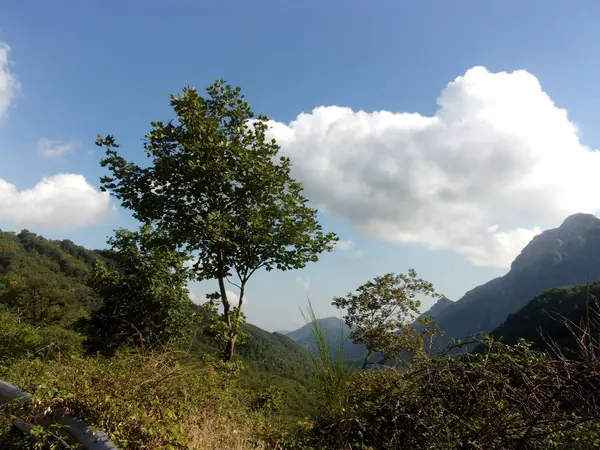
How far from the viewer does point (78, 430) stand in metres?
3.12

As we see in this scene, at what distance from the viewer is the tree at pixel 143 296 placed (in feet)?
51.5

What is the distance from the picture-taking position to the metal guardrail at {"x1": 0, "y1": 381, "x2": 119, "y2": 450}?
2903mm

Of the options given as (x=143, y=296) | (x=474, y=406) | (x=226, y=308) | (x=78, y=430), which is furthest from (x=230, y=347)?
(x=143, y=296)

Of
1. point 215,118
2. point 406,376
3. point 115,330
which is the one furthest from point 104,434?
point 115,330

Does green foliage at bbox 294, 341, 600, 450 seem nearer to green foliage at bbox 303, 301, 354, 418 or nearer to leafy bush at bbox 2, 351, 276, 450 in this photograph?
green foliage at bbox 303, 301, 354, 418

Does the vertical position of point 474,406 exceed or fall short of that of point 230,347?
it falls short

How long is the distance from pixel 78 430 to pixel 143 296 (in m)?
13.6

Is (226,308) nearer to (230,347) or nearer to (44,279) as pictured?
(230,347)

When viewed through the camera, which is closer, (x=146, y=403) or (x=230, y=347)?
(x=146, y=403)

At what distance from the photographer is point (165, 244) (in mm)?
6918

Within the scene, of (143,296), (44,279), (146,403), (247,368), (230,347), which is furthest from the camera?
(44,279)

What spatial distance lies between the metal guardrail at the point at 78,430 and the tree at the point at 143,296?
1194 cm

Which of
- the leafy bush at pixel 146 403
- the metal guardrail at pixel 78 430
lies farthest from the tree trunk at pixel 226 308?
the metal guardrail at pixel 78 430

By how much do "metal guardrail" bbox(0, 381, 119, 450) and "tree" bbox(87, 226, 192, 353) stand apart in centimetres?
1194
